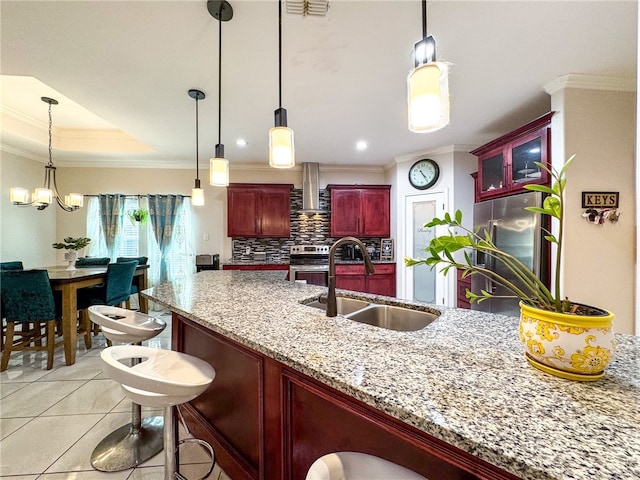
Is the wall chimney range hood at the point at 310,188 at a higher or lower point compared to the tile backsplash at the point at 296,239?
higher

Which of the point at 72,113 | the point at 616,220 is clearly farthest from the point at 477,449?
the point at 72,113

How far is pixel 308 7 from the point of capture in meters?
1.49

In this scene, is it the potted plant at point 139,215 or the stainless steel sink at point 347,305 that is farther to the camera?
the potted plant at point 139,215

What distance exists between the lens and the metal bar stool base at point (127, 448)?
149 cm

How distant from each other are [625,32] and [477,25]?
0.99 metres

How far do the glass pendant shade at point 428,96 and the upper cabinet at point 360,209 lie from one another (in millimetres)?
3633

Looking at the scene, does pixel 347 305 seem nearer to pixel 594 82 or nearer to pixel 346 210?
pixel 594 82

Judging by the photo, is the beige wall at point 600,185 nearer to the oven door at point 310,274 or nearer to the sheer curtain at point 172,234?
the oven door at point 310,274

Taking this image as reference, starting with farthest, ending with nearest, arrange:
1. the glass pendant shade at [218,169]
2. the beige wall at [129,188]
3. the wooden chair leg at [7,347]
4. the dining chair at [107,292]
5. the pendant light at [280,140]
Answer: the beige wall at [129,188] → the dining chair at [107,292] → the wooden chair leg at [7,347] → the glass pendant shade at [218,169] → the pendant light at [280,140]

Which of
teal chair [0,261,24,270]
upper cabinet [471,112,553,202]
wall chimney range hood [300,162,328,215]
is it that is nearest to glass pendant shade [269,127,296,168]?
upper cabinet [471,112,553,202]

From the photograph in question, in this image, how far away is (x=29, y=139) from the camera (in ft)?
12.0

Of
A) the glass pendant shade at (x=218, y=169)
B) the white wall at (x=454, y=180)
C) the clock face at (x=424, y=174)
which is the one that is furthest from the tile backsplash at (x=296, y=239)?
the glass pendant shade at (x=218, y=169)

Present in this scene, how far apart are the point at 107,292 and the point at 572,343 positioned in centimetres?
388

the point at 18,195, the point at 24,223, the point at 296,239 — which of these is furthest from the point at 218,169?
the point at 24,223
